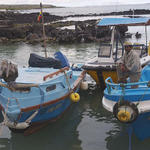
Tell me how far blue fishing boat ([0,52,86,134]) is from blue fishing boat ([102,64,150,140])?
6.52 ft

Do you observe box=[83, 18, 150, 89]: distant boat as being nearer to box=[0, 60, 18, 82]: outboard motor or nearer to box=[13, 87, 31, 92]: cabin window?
box=[13, 87, 31, 92]: cabin window

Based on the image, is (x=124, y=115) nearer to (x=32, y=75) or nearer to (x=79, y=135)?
(x=79, y=135)

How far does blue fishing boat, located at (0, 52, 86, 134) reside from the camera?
26.1 feet

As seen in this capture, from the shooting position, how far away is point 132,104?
6918 mm

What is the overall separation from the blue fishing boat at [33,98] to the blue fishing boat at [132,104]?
1.99 metres

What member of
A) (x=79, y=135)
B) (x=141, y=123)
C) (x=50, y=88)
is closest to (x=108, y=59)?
(x=50, y=88)

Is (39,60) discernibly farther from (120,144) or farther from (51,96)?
(120,144)

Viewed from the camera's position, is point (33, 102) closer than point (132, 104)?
No

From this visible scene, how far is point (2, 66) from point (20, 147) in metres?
2.72

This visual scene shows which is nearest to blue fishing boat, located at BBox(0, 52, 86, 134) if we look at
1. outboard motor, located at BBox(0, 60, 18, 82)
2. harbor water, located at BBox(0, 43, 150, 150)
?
outboard motor, located at BBox(0, 60, 18, 82)

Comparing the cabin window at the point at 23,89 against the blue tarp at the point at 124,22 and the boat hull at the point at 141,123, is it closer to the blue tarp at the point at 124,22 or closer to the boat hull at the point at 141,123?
the boat hull at the point at 141,123

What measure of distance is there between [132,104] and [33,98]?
10.5 feet

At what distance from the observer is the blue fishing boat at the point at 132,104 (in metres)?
6.89

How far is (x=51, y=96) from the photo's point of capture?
8.70 m
